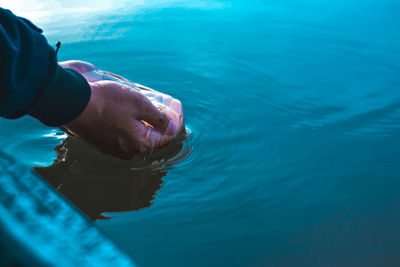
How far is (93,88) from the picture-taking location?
2.90ft

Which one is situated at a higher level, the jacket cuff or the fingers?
the jacket cuff

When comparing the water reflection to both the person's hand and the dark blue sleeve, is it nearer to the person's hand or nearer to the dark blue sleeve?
the person's hand

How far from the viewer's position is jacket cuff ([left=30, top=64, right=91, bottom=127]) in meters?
0.77

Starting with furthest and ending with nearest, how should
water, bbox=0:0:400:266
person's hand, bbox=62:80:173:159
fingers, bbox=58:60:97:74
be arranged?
1. fingers, bbox=58:60:97:74
2. person's hand, bbox=62:80:173:159
3. water, bbox=0:0:400:266

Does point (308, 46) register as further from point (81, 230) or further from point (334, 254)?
point (81, 230)

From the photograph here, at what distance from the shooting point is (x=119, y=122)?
35.9 inches

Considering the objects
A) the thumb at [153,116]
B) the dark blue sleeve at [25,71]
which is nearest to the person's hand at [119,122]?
the thumb at [153,116]

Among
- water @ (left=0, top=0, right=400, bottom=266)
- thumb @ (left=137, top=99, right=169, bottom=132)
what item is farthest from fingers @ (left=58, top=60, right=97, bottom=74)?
thumb @ (left=137, top=99, right=169, bottom=132)

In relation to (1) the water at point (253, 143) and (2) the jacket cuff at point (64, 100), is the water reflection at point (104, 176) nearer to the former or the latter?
(1) the water at point (253, 143)

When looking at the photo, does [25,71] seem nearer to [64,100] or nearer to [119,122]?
[64,100]

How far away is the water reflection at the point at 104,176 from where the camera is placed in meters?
0.84

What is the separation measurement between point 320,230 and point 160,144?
0.41 meters

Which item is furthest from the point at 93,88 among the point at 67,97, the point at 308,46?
the point at 308,46

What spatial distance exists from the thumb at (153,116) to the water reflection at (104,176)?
0.06 metres
